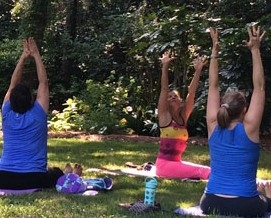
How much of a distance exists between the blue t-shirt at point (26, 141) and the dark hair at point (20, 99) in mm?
45

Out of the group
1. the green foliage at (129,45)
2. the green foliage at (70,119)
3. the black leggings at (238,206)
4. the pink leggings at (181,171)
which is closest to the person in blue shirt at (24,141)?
the pink leggings at (181,171)

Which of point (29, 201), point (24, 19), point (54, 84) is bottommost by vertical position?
point (29, 201)

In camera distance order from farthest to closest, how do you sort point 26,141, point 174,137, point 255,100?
1. point 174,137
2. point 26,141
3. point 255,100

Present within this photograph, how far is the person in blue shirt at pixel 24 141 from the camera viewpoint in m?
5.68

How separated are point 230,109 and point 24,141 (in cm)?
220

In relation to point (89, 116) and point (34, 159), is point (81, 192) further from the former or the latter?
point (89, 116)

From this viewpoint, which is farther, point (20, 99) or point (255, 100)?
point (20, 99)

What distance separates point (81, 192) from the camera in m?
5.65

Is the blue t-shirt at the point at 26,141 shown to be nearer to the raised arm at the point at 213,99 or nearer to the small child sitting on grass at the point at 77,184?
the small child sitting on grass at the point at 77,184

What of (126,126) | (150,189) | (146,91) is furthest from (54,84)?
(150,189)

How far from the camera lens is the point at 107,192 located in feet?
19.1

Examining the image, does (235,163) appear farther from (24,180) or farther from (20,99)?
(20,99)

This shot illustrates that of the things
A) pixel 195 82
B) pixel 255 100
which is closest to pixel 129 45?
pixel 195 82

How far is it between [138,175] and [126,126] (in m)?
5.42
